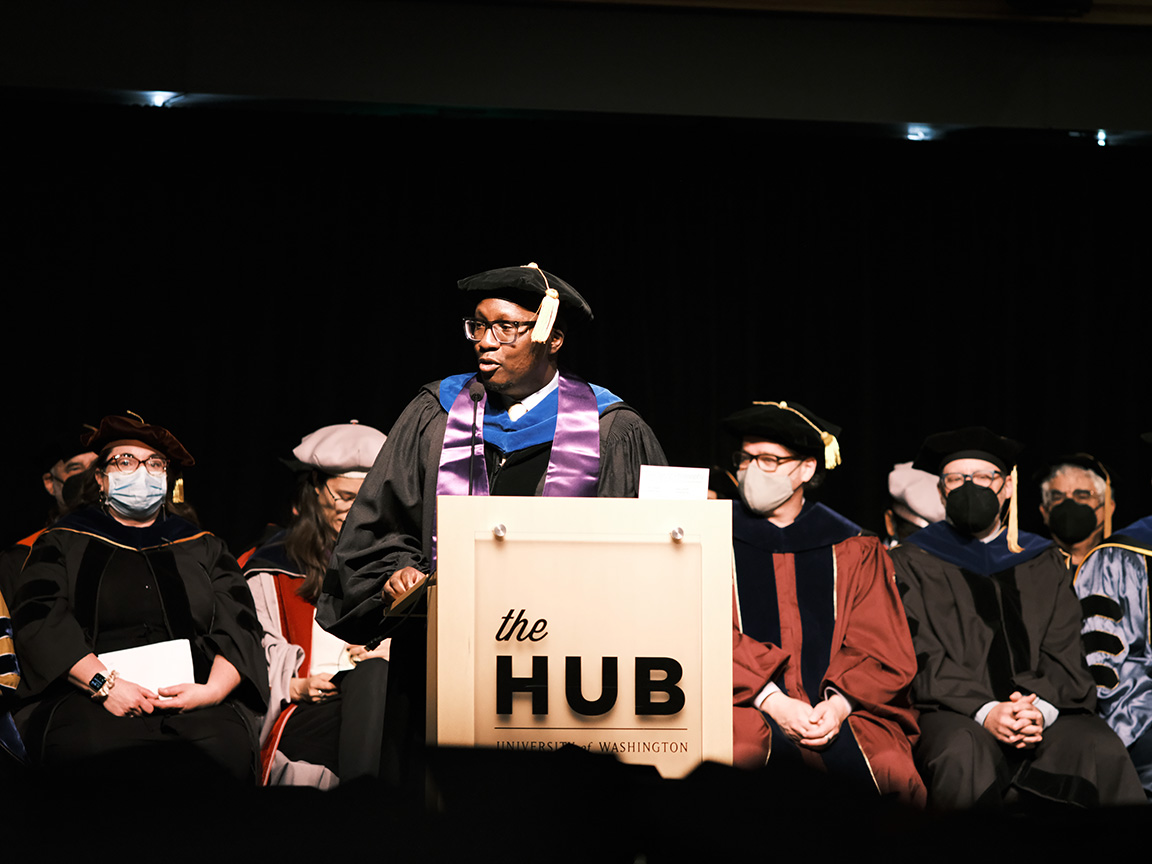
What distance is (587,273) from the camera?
5.88 m

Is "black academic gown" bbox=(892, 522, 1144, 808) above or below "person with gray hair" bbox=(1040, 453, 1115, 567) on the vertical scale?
below

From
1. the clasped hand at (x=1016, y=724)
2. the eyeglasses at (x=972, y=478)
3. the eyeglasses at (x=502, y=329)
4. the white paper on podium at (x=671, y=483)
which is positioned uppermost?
the eyeglasses at (x=502, y=329)

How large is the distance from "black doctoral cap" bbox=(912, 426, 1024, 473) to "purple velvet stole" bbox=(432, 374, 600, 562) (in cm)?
212

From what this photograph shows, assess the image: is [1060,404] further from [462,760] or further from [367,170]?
Answer: [462,760]

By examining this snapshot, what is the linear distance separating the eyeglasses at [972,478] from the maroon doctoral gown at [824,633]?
0.48 m

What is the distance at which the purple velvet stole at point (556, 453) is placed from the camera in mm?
2264

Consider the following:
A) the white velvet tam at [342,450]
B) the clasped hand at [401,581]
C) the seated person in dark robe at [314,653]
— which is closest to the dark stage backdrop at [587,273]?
the white velvet tam at [342,450]

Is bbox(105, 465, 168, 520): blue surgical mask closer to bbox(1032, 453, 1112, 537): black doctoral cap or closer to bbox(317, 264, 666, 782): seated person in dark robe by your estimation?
bbox(317, 264, 666, 782): seated person in dark robe

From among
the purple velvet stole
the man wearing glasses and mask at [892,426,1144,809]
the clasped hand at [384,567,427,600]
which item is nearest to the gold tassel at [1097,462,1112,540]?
the man wearing glasses and mask at [892,426,1144,809]

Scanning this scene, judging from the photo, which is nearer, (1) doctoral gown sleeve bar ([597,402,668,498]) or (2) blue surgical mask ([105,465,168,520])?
(1) doctoral gown sleeve bar ([597,402,668,498])

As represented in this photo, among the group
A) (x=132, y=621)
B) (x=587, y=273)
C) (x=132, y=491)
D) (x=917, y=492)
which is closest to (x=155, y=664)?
(x=132, y=621)

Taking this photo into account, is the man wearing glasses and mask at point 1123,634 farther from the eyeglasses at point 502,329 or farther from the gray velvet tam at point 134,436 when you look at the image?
the gray velvet tam at point 134,436

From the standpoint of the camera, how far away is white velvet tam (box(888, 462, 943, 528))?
5.14m

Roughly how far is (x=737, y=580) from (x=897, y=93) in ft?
9.17
